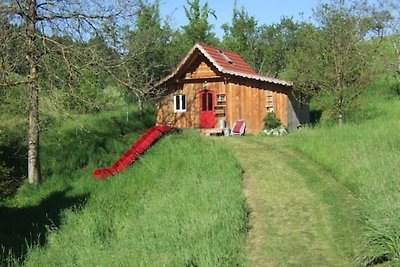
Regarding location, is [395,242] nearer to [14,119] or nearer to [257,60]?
[14,119]

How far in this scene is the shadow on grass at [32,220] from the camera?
39.5ft

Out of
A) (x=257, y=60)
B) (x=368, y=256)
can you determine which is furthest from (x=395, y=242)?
(x=257, y=60)

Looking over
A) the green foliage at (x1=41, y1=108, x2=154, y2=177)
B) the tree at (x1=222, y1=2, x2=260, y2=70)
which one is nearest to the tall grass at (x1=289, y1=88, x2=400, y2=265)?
the green foliage at (x1=41, y1=108, x2=154, y2=177)

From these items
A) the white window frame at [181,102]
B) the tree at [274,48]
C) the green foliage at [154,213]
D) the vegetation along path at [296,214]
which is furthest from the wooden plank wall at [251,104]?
the tree at [274,48]

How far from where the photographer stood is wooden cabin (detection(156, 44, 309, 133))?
25.4 m

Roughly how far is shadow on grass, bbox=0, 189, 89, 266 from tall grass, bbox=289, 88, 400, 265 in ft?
24.4

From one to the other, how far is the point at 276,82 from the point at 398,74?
1296 centimetres

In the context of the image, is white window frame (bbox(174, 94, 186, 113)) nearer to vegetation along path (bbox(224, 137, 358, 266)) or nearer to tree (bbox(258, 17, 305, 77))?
vegetation along path (bbox(224, 137, 358, 266))

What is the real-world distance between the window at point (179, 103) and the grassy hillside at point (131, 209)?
624cm

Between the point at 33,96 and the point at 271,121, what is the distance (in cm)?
1258

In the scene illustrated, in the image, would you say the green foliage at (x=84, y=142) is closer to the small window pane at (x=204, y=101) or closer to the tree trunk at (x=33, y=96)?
the tree trunk at (x=33, y=96)

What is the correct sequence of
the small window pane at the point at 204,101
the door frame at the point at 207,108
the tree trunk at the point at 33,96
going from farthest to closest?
1. the small window pane at the point at 204,101
2. the door frame at the point at 207,108
3. the tree trunk at the point at 33,96

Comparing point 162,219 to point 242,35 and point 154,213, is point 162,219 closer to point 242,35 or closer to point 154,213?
point 154,213

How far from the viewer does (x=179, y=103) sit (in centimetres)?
2789
